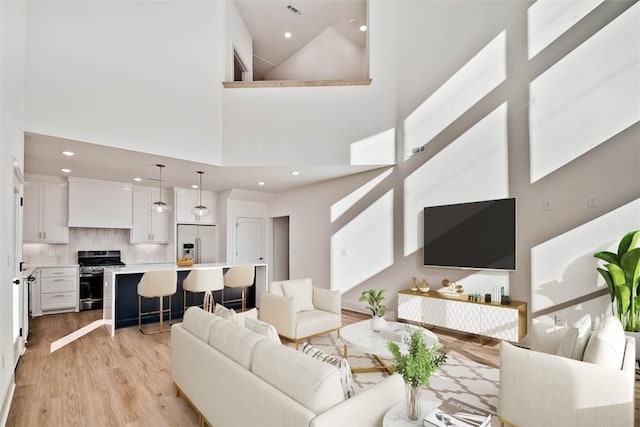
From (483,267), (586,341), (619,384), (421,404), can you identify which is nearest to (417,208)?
(483,267)

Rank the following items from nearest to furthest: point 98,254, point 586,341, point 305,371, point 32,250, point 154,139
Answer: point 305,371
point 586,341
point 154,139
point 32,250
point 98,254

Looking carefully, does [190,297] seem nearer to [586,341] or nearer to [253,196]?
[253,196]

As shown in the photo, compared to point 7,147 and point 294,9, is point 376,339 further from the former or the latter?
point 294,9

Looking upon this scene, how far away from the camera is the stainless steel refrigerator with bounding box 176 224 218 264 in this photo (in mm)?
7731

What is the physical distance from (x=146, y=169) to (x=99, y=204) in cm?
193

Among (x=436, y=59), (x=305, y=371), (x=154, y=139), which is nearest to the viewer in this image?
(x=305, y=371)

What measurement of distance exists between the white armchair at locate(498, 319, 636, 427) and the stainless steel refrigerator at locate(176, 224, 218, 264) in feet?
22.8

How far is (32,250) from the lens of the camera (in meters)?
6.45

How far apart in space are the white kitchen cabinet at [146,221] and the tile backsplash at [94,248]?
29cm

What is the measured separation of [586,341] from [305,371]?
2039 millimetres

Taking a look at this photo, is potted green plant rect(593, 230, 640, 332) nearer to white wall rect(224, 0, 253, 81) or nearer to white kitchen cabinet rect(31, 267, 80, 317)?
white wall rect(224, 0, 253, 81)

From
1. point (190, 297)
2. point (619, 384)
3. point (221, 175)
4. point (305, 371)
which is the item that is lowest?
point (190, 297)

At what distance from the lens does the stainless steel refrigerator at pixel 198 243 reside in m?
7.73

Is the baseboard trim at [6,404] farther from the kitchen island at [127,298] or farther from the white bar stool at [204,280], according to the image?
the white bar stool at [204,280]
